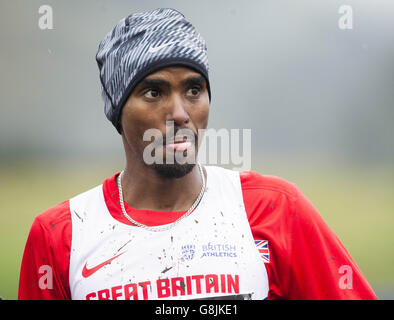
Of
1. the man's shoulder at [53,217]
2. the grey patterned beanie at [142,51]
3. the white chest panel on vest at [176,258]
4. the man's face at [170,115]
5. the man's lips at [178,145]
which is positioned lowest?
the white chest panel on vest at [176,258]

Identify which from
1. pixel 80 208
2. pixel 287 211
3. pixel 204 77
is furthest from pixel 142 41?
pixel 287 211

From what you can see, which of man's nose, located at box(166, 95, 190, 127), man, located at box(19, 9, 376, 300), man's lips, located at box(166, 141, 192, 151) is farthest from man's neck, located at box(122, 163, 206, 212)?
man's nose, located at box(166, 95, 190, 127)

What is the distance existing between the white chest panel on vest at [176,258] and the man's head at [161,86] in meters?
0.27

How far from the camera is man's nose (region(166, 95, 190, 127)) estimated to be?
230 cm

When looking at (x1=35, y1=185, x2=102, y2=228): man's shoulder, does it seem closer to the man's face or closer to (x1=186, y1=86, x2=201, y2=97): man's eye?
the man's face

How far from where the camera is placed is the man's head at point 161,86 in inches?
92.1

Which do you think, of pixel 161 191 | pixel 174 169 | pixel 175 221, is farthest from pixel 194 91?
pixel 175 221

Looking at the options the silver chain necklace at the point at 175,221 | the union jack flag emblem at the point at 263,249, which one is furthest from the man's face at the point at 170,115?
the union jack flag emblem at the point at 263,249

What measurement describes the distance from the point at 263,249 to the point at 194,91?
0.76m

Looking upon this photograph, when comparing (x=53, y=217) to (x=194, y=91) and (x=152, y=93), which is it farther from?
(x=194, y=91)

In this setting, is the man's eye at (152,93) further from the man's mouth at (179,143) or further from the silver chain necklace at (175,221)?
the silver chain necklace at (175,221)

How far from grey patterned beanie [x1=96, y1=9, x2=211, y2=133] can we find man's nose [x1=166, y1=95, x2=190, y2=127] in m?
0.18
